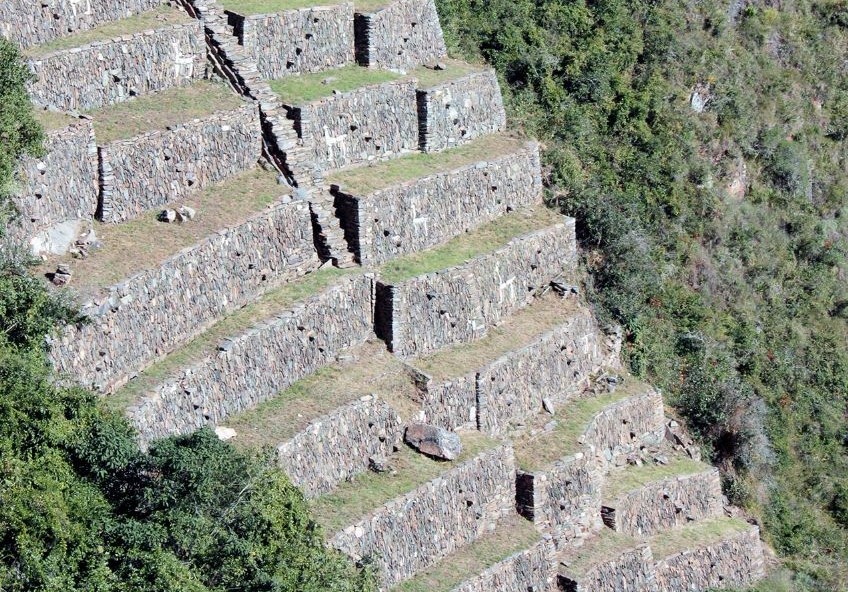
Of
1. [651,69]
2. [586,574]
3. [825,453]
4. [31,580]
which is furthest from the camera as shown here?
[651,69]

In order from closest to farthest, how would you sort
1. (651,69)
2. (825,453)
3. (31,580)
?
(31,580) → (825,453) → (651,69)

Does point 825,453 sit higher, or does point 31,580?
point 31,580

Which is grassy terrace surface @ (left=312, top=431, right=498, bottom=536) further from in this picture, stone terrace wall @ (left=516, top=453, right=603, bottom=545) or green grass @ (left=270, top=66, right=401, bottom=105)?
green grass @ (left=270, top=66, right=401, bottom=105)

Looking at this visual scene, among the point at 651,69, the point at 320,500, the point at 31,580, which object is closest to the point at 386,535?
the point at 320,500

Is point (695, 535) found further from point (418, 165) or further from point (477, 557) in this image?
point (418, 165)

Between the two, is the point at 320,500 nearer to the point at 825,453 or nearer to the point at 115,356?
the point at 115,356

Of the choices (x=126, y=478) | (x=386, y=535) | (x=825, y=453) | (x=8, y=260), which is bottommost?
(x=825, y=453)

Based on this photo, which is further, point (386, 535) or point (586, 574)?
point (586, 574)
